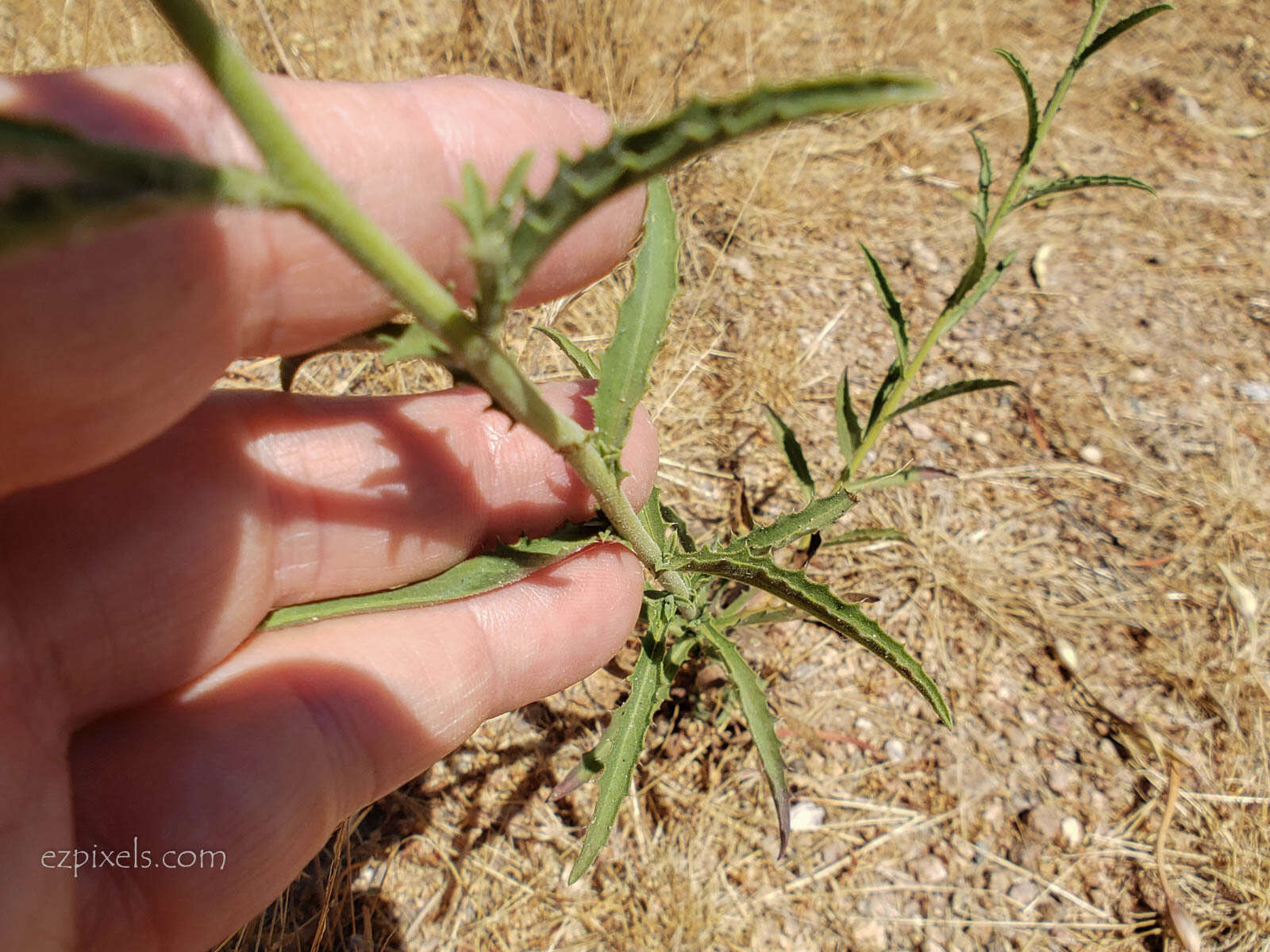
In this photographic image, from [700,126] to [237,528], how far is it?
1.43m

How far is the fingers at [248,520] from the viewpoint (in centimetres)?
163

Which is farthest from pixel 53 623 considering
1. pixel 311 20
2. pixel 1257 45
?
pixel 1257 45

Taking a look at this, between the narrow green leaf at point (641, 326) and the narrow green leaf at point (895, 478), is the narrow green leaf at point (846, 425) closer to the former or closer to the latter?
the narrow green leaf at point (895, 478)

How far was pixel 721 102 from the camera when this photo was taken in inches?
30.3

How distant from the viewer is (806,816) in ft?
8.73

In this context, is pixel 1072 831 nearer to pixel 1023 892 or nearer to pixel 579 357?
pixel 1023 892

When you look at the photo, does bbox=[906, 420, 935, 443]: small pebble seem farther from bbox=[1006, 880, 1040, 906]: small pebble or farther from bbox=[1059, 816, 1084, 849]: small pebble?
bbox=[1006, 880, 1040, 906]: small pebble

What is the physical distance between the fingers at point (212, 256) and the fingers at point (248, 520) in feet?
0.93

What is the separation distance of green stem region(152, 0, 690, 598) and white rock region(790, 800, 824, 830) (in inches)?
70.0

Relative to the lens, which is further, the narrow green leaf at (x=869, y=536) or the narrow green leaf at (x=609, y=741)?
the narrow green leaf at (x=869, y=536)

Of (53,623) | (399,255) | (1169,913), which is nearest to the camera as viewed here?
(399,255)

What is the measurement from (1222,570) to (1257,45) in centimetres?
376

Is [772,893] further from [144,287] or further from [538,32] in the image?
[538,32]

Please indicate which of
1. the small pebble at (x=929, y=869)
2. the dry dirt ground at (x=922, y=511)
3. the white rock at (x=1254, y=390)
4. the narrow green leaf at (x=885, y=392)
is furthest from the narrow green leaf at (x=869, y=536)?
the white rock at (x=1254, y=390)
